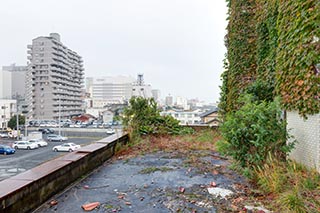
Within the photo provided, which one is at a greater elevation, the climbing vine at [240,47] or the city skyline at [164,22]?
the city skyline at [164,22]

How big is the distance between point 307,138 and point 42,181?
3426 mm

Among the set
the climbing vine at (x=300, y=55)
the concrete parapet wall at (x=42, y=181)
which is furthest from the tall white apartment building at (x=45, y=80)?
the climbing vine at (x=300, y=55)

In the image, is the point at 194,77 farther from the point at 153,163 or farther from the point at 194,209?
the point at 194,209

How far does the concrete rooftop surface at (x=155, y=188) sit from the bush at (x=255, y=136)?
1.23 feet

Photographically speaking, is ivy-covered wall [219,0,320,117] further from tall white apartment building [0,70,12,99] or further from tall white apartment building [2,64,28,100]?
tall white apartment building [2,64,28,100]

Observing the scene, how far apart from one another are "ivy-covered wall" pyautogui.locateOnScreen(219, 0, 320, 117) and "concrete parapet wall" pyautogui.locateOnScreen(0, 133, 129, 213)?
3228 mm

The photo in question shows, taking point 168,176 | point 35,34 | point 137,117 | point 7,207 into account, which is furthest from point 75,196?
point 35,34

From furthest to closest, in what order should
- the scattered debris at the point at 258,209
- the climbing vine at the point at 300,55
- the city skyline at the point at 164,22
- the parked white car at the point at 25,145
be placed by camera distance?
the parked white car at the point at 25,145, the city skyline at the point at 164,22, the climbing vine at the point at 300,55, the scattered debris at the point at 258,209

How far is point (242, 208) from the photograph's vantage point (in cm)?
237

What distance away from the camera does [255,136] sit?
325 centimetres

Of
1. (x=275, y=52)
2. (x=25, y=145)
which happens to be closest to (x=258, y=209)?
(x=275, y=52)

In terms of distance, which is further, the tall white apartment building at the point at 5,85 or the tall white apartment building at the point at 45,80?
the tall white apartment building at the point at 45,80

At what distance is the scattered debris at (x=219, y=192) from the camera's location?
2752 mm

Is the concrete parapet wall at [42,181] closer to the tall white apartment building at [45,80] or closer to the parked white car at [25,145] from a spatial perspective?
the parked white car at [25,145]
